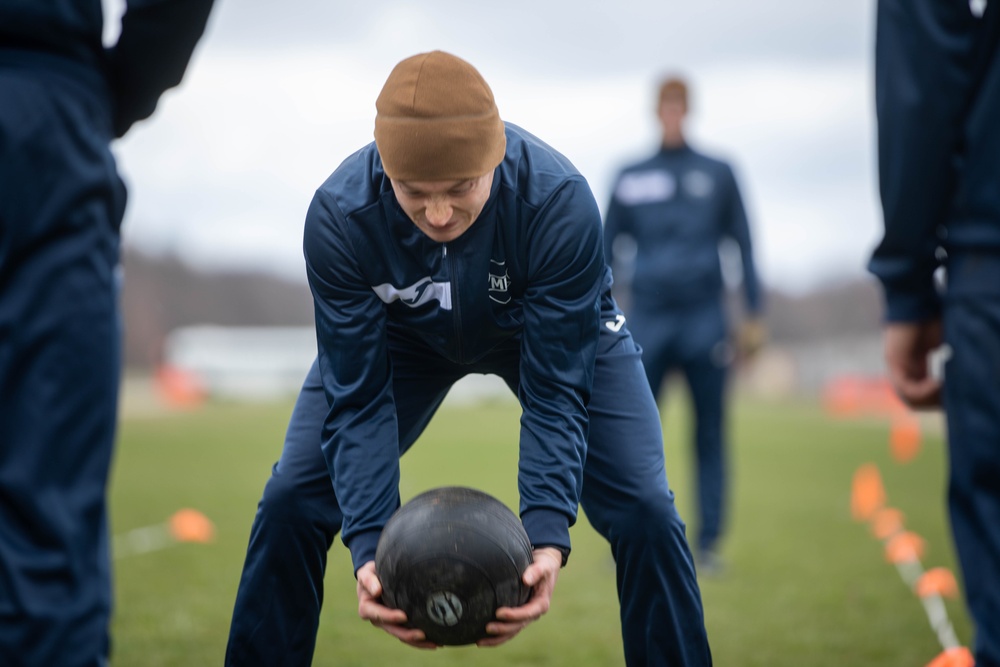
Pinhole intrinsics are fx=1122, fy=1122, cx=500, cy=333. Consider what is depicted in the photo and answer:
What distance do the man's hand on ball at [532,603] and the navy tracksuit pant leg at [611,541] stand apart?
1.24ft

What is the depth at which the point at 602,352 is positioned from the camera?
4039 mm

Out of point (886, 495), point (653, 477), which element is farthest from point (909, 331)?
point (886, 495)

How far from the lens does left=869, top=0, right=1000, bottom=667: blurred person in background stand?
2.42 metres

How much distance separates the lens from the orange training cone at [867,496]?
36.1 feet

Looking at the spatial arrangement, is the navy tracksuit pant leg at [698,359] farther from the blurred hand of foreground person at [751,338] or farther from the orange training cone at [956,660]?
the orange training cone at [956,660]

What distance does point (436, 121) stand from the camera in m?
3.20

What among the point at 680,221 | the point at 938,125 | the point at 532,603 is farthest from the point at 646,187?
the point at 938,125

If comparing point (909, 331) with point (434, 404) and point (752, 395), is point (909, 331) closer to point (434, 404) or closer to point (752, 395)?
point (434, 404)

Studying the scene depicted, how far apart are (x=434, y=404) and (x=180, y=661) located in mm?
1982

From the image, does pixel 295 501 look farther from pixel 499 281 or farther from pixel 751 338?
pixel 751 338

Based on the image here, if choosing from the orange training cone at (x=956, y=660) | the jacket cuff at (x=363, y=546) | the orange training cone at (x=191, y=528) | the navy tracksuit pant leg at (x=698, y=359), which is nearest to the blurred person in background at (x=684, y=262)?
the navy tracksuit pant leg at (x=698, y=359)

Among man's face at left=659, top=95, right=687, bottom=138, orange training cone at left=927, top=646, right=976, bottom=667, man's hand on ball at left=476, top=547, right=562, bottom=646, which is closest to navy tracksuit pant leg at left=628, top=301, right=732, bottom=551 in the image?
man's face at left=659, top=95, right=687, bottom=138

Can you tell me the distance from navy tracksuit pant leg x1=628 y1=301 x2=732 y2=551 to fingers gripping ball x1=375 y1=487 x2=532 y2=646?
193 inches

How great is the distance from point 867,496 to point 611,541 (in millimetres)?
8626
